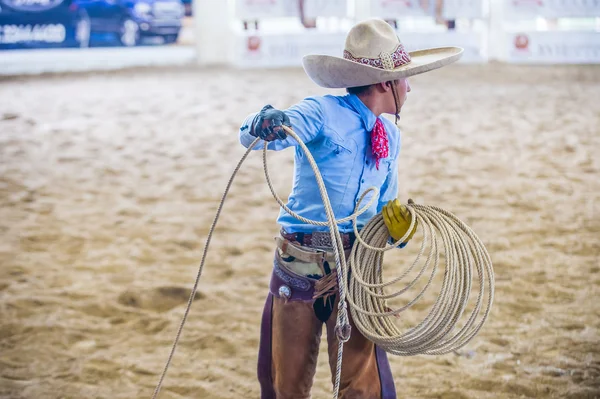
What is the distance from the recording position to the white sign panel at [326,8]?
14.5 meters

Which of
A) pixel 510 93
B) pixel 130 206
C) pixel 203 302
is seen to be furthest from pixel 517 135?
pixel 203 302

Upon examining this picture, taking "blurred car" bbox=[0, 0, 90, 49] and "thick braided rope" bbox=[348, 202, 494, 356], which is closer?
"thick braided rope" bbox=[348, 202, 494, 356]

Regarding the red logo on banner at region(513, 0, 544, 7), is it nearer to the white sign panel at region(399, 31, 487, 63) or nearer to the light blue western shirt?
the white sign panel at region(399, 31, 487, 63)

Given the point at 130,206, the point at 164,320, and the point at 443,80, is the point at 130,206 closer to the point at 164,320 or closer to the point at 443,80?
the point at 164,320

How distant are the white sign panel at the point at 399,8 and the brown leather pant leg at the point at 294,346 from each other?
12780 mm

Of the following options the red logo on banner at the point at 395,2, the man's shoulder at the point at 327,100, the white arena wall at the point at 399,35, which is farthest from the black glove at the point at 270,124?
the red logo on banner at the point at 395,2

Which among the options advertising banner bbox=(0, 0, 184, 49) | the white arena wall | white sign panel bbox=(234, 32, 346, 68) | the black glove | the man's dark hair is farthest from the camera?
white sign panel bbox=(234, 32, 346, 68)

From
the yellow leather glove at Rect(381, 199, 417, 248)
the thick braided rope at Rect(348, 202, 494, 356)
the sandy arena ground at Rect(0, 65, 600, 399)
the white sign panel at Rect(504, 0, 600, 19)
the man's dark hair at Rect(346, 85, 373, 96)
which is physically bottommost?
the sandy arena ground at Rect(0, 65, 600, 399)

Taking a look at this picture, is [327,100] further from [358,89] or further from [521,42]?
[521,42]

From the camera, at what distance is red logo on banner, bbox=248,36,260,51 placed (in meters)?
14.5

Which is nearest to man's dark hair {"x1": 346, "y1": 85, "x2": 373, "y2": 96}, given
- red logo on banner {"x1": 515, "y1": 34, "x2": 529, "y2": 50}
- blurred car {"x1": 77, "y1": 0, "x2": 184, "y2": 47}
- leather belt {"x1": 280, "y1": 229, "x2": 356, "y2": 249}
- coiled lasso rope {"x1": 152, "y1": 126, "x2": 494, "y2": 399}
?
coiled lasso rope {"x1": 152, "y1": 126, "x2": 494, "y2": 399}

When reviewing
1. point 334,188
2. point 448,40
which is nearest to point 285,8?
point 448,40

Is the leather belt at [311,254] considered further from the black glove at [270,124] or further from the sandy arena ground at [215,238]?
the sandy arena ground at [215,238]

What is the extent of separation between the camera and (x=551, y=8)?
45.4ft
